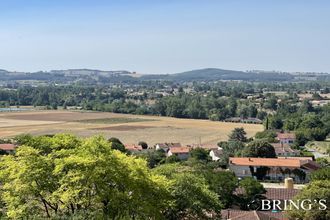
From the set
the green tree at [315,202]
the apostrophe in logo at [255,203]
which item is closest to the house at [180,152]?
the apostrophe in logo at [255,203]

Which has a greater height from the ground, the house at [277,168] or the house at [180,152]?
the house at [277,168]

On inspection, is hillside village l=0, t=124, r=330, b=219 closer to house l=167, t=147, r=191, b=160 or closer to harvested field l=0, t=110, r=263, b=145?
house l=167, t=147, r=191, b=160

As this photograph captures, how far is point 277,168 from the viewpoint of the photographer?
44562 mm

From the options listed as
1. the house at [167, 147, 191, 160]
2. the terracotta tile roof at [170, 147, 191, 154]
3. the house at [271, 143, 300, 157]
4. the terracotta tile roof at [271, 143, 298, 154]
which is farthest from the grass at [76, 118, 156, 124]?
the house at [271, 143, 300, 157]

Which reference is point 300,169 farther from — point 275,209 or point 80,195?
point 80,195

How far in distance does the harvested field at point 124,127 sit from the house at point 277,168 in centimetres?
2307

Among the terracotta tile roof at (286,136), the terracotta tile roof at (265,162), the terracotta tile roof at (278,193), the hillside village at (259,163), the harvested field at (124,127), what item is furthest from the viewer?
the harvested field at (124,127)

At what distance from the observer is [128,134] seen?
75.2m

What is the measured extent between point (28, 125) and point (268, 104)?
5548 centimetres

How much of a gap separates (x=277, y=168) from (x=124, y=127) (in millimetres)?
43197

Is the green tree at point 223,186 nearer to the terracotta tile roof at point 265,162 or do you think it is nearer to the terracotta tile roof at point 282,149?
the terracotta tile roof at point 265,162

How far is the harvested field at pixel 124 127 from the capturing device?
73.2 meters

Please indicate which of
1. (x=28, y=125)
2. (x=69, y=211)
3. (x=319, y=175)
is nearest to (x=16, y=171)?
(x=69, y=211)

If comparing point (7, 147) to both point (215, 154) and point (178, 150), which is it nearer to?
point (178, 150)
